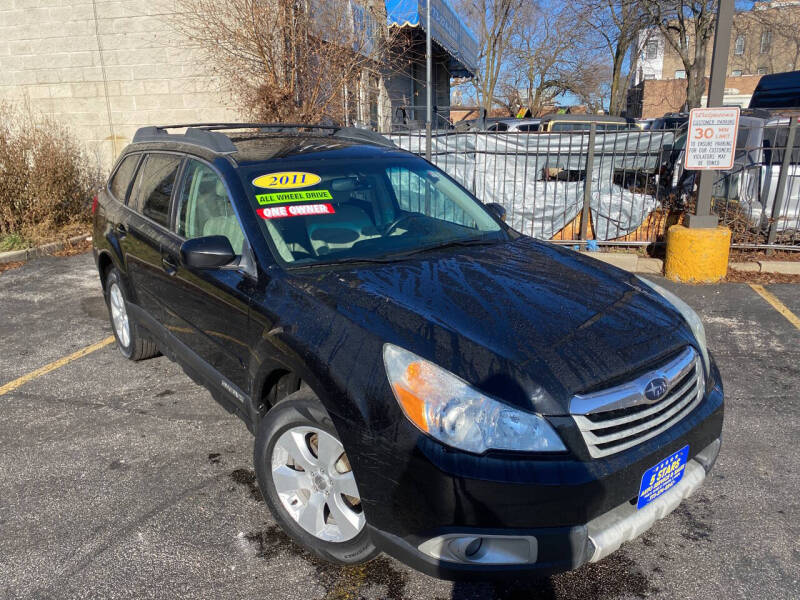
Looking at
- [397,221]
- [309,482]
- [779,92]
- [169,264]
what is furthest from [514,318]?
[779,92]

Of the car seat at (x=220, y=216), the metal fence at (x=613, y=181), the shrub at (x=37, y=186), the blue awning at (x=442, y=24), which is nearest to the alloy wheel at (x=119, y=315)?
the car seat at (x=220, y=216)

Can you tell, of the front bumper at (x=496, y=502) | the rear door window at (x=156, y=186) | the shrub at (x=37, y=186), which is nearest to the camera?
the front bumper at (x=496, y=502)

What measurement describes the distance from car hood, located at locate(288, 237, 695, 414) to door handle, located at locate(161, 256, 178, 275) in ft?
3.65

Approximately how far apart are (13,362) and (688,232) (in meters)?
6.90

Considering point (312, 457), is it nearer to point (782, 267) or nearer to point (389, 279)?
point (389, 279)

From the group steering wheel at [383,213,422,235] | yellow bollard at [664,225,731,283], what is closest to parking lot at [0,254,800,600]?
steering wheel at [383,213,422,235]

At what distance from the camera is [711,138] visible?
22.5ft

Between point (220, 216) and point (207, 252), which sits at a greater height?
point (220, 216)

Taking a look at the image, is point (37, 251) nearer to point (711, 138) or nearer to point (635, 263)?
point (635, 263)

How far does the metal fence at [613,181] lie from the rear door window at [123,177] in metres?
4.98

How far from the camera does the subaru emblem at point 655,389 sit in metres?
2.32

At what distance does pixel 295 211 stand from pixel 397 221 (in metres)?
0.65

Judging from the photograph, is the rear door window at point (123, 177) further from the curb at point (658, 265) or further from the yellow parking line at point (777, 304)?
the yellow parking line at point (777, 304)

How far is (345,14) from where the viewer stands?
9891 mm
